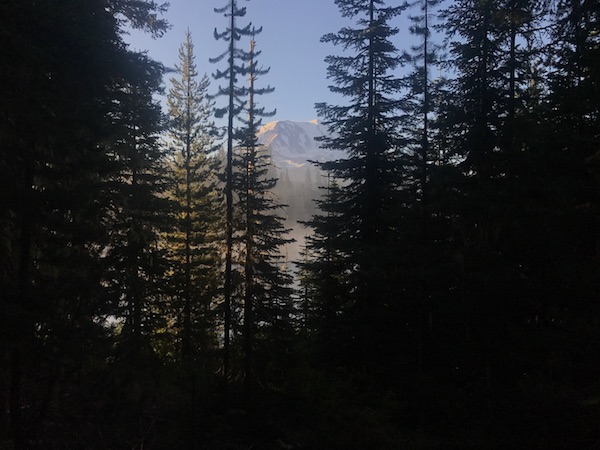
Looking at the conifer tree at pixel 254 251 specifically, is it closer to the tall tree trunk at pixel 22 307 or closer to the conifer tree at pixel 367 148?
the conifer tree at pixel 367 148

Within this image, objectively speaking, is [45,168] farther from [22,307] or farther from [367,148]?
[367,148]

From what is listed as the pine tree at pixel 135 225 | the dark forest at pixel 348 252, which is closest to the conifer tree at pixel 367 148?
the dark forest at pixel 348 252

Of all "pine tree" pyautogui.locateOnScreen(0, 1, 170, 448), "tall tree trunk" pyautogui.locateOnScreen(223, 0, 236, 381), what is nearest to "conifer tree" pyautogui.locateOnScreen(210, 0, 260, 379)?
"tall tree trunk" pyautogui.locateOnScreen(223, 0, 236, 381)

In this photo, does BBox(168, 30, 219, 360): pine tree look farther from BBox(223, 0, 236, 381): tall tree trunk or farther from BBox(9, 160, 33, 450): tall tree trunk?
BBox(9, 160, 33, 450): tall tree trunk

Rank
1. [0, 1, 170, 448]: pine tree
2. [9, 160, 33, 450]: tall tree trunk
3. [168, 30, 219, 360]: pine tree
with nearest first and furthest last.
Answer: [0, 1, 170, 448]: pine tree, [9, 160, 33, 450]: tall tree trunk, [168, 30, 219, 360]: pine tree

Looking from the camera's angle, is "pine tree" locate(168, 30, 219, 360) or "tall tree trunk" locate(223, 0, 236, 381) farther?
"pine tree" locate(168, 30, 219, 360)

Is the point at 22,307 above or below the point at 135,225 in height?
below

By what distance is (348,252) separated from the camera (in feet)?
48.1

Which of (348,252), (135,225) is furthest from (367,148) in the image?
(135,225)

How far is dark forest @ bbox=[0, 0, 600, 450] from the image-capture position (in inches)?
253

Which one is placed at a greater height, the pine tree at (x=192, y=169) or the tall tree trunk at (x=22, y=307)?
the pine tree at (x=192, y=169)

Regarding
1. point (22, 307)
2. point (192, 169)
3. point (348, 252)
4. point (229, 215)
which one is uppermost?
point (192, 169)

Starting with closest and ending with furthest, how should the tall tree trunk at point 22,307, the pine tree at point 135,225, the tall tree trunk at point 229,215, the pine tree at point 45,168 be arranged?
the pine tree at point 45,168, the tall tree trunk at point 22,307, the pine tree at point 135,225, the tall tree trunk at point 229,215

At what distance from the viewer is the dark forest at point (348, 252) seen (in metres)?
6.42
